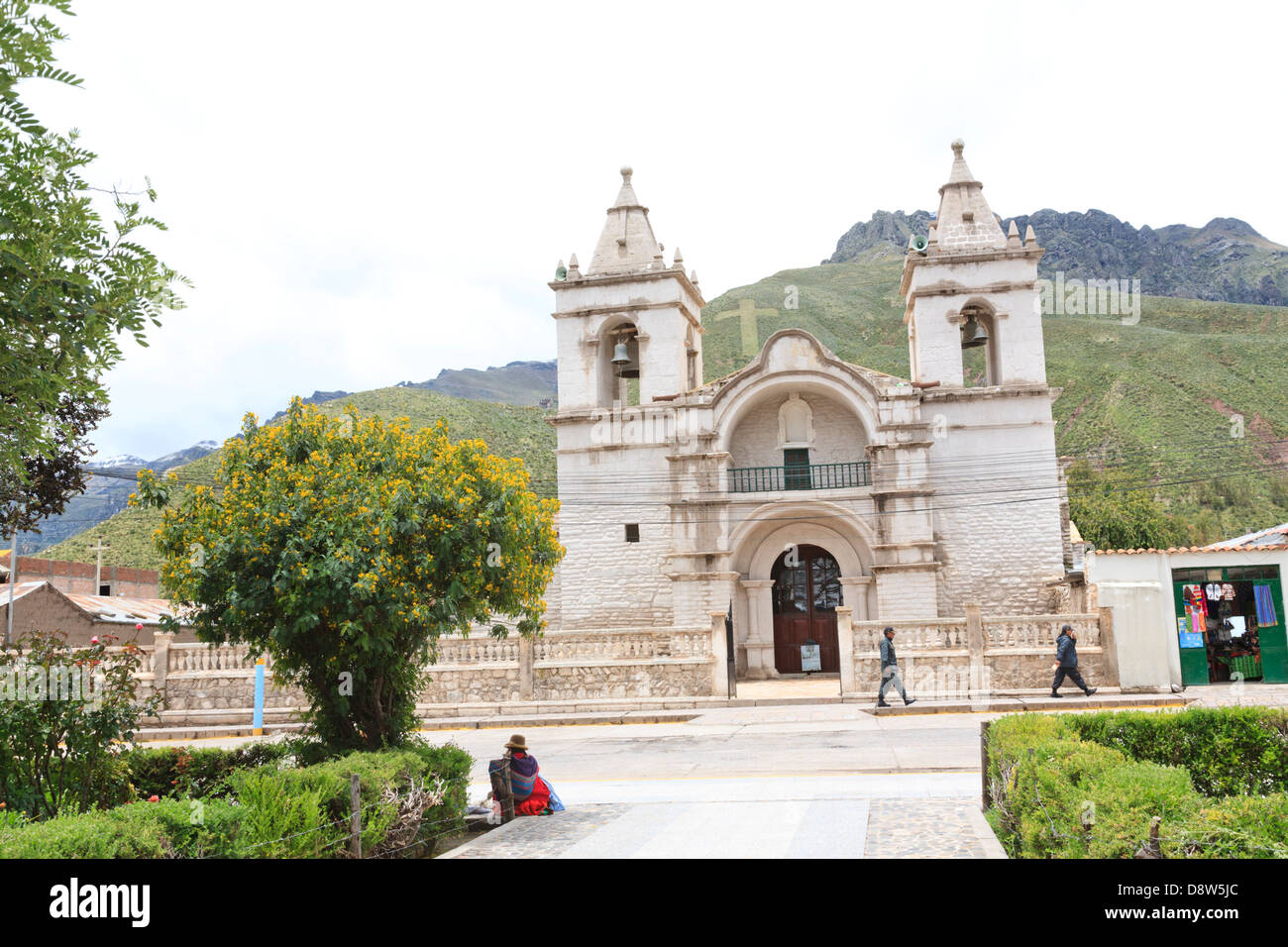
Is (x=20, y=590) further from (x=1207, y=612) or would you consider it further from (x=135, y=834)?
(x=1207, y=612)

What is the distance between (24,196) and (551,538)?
7.12 meters

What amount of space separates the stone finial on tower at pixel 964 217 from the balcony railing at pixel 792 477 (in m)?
6.77

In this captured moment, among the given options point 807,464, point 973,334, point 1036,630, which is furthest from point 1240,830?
point 973,334

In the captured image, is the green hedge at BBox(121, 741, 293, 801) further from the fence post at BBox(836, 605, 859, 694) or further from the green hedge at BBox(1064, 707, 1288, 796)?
the fence post at BBox(836, 605, 859, 694)

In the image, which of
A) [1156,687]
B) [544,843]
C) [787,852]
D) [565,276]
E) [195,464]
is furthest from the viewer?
[195,464]

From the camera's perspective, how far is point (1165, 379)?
7944 cm

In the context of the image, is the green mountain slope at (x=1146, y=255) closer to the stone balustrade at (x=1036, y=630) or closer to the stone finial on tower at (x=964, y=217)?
the stone finial on tower at (x=964, y=217)

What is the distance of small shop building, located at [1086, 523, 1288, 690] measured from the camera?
2223 cm

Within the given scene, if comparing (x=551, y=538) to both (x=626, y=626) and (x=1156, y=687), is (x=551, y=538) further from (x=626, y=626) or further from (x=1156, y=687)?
(x=626, y=626)

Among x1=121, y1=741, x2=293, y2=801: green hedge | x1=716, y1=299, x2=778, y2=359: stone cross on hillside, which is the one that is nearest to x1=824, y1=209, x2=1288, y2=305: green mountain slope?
x1=716, y1=299, x2=778, y2=359: stone cross on hillside

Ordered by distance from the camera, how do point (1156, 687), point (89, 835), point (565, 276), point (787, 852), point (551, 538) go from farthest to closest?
point (565, 276) < point (1156, 687) < point (551, 538) < point (787, 852) < point (89, 835)

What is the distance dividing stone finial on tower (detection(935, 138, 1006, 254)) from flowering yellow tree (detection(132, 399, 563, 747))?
21634 millimetres
